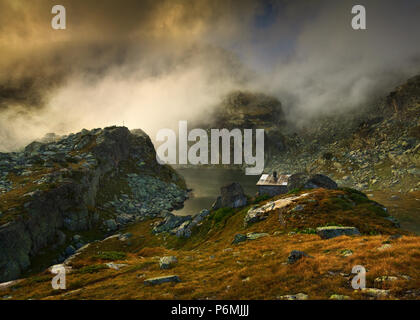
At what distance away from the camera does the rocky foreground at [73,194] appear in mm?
64550

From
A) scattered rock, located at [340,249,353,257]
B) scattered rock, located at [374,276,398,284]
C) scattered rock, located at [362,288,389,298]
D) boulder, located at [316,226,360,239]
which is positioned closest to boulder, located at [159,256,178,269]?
scattered rock, located at [340,249,353,257]

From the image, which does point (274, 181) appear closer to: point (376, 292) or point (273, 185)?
point (273, 185)

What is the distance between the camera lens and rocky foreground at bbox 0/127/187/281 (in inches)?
2541

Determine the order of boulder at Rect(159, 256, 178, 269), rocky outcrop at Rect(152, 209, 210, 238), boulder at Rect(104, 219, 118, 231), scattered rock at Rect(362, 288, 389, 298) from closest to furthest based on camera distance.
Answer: scattered rock at Rect(362, 288, 389, 298), boulder at Rect(159, 256, 178, 269), rocky outcrop at Rect(152, 209, 210, 238), boulder at Rect(104, 219, 118, 231)

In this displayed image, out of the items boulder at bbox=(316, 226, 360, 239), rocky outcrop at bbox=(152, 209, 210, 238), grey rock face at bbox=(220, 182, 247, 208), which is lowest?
rocky outcrop at bbox=(152, 209, 210, 238)

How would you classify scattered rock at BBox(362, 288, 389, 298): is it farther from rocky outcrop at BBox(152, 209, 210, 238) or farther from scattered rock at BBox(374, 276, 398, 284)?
rocky outcrop at BBox(152, 209, 210, 238)

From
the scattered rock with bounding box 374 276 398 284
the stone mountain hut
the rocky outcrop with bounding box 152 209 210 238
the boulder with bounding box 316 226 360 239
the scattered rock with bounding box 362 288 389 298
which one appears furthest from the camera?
the stone mountain hut

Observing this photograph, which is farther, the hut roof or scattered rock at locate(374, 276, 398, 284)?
the hut roof

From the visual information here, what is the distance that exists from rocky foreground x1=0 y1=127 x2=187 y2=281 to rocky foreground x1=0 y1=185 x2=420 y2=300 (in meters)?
40.9

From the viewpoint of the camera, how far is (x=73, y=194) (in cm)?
9012

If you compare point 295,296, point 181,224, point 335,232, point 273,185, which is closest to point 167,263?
point 295,296

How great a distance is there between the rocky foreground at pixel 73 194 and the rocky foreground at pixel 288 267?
40.9m

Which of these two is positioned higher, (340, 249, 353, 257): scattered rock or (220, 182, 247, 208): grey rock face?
(340, 249, 353, 257): scattered rock

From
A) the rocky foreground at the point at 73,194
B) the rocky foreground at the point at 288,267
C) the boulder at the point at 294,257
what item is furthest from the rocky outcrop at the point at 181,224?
the boulder at the point at 294,257
